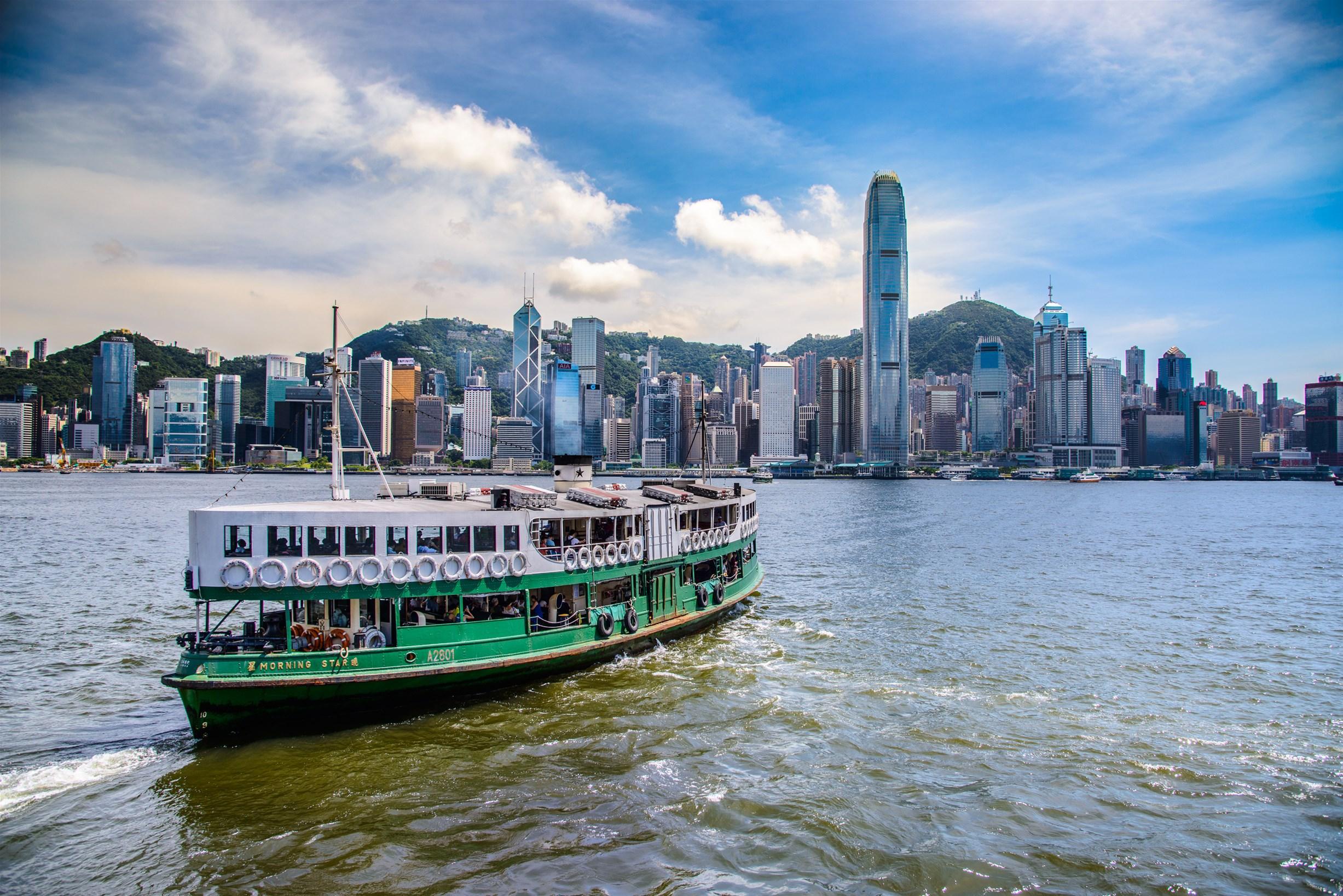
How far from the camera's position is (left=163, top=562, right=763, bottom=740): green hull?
52.5 feet

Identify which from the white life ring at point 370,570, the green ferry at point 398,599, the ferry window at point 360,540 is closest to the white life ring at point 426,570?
the green ferry at point 398,599

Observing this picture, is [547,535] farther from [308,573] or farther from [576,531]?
[308,573]

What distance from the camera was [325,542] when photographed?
1742cm

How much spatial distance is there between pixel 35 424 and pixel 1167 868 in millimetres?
244216

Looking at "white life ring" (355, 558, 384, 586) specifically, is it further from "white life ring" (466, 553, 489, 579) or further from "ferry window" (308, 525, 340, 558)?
"white life ring" (466, 553, 489, 579)

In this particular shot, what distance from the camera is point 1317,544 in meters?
58.5

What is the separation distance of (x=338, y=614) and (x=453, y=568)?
112 inches

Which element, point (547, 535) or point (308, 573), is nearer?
point (308, 573)

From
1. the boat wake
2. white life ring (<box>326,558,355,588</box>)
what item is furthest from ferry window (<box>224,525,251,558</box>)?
the boat wake

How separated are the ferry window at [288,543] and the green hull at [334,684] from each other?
7.36 ft

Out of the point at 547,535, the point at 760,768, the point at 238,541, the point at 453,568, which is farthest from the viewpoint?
the point at 547,535

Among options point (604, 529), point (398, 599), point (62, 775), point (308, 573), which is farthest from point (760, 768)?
point (62, 775)

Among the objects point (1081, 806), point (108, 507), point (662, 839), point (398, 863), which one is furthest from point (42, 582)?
point (108, 507)

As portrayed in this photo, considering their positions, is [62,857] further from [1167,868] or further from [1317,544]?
[1317,544]
